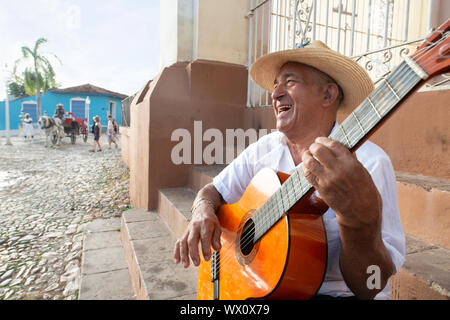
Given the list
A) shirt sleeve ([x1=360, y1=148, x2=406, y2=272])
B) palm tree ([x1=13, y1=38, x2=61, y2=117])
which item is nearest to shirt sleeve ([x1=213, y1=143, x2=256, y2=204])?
shirt sleeve ([x1=360, y1=148, x2=406, y2=272])

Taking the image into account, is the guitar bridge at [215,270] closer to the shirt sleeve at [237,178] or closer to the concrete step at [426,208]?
the shirt sleeve at [237,178]

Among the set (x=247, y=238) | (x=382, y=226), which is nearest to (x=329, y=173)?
(x=382, y=226)

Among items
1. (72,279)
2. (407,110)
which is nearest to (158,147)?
(72,279)

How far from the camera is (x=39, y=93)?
2628 cm

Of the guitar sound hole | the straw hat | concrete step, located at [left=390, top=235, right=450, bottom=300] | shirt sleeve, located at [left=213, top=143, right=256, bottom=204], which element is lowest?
concrete step, located at [left=390, top=235, right=450, bottom=300]

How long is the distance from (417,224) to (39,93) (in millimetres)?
31041

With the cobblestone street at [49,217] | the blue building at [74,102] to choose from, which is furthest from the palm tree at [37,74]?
the cobblestone street at [49,217]

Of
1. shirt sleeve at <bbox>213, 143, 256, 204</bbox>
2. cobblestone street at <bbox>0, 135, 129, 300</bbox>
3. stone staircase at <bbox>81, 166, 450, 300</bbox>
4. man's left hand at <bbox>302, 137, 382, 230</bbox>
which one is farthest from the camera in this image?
cobblestone street at <bbox>0, 135, 129, 300</bbox>

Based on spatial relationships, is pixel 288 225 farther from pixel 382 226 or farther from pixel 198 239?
pixel 198 239

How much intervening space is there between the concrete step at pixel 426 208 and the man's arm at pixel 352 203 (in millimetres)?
765

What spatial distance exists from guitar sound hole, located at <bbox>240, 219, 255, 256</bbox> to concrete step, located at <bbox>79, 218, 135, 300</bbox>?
1.53 m

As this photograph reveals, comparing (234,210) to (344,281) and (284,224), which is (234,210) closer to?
(284,224)

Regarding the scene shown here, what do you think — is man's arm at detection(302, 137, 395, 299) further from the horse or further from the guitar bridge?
the horse

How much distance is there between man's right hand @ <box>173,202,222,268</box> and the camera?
5.08ft
